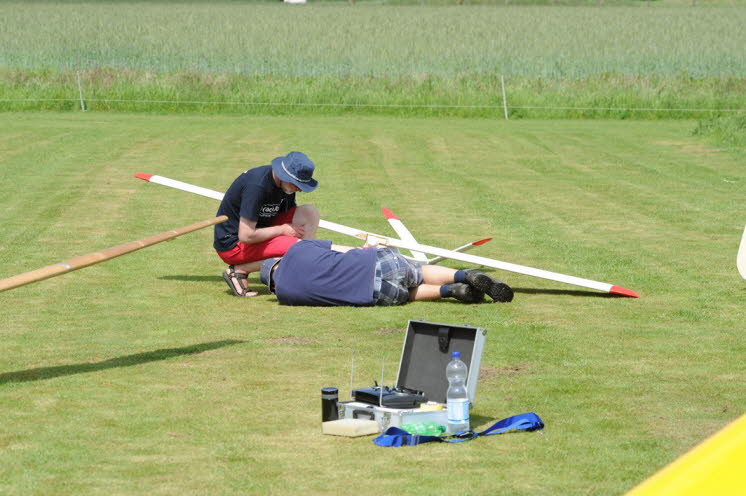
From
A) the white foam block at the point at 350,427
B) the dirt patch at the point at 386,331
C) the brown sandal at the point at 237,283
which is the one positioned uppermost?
the white foam block at the point at 350,427

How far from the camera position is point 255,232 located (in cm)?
977

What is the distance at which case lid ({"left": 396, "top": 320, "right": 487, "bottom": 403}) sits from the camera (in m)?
6.14

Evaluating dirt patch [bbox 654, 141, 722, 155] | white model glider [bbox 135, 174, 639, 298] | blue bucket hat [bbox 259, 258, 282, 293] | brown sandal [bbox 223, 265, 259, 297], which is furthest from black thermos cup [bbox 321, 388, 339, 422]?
dirt patch [bbox 654, 141, 722, 155]

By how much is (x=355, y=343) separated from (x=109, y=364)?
5.42 feet

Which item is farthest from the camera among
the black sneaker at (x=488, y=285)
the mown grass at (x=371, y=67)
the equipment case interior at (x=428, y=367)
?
the mown grass at (x=371, y=67)

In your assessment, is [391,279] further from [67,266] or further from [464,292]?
[67,266]

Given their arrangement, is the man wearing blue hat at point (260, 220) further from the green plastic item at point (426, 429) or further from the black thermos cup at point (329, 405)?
the green plastic item at point (426, 429)

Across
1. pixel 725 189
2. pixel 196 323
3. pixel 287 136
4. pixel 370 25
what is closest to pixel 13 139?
pixel 287 136

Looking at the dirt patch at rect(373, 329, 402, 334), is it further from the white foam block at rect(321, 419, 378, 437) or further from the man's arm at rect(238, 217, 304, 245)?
the white foam block at rect(321, 419, 378, 437)

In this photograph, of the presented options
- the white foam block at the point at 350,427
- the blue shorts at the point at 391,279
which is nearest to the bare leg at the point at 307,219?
the blue shorts at the point at 391,279

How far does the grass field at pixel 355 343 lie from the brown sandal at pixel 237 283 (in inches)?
5.6

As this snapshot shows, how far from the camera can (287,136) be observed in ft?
77.5

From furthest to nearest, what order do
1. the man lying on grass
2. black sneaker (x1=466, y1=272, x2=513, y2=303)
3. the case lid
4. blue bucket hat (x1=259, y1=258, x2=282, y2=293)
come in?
1. blue bucket hat (x1=259, y1=258, x2=282, y2=293)
2. black sneaker (x1=466, y1=272, x2=513, y2=303)
3. the man lying on grass
4. the case lid

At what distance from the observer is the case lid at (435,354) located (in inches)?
242
